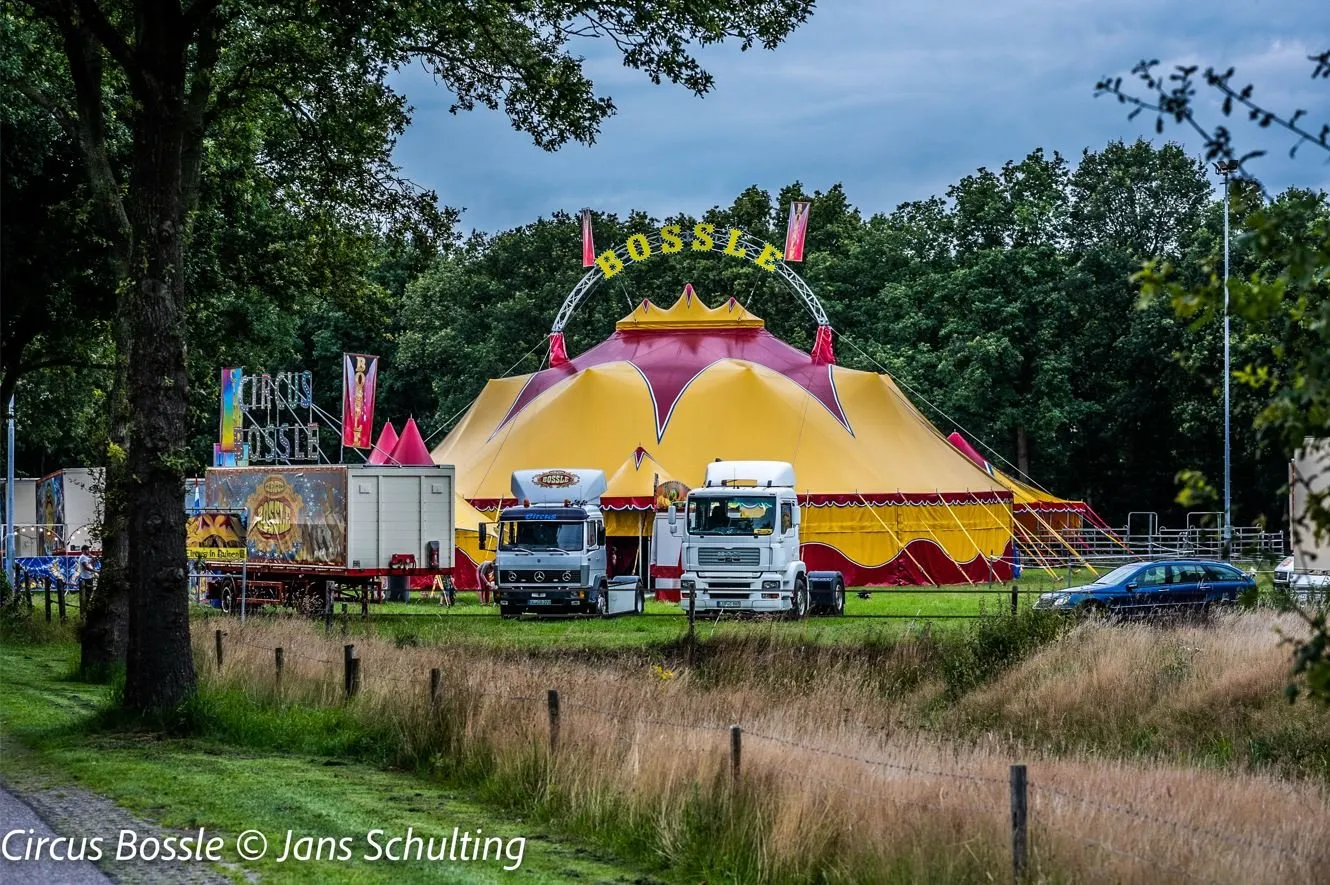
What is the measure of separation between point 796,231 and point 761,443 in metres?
9.25

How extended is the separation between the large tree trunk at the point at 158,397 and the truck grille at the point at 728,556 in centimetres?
1727

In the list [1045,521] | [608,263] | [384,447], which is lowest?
[1045,521]

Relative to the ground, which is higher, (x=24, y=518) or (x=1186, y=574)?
(x=24, y=518)

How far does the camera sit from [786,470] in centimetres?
3425

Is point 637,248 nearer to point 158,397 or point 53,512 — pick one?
point 53,512

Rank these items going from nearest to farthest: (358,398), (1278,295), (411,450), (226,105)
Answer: (1278,295) < (226,105) < (411,450) < (358,398)

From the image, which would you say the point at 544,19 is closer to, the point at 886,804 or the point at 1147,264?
the point at 886,804

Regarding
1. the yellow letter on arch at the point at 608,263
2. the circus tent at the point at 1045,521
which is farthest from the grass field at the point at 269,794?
the circus tent at the point at 1045,521

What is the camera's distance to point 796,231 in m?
48.6

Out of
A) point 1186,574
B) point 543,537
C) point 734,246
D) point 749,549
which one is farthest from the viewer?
point 734,246

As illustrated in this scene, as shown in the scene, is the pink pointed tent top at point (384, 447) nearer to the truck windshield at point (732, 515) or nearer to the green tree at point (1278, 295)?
the truck windshield at point (732, 515)

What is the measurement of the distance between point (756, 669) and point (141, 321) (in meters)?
8.76

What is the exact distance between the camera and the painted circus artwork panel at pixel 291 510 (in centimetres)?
3391

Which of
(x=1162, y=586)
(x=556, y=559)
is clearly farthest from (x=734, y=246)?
(x=1162, y=586)
